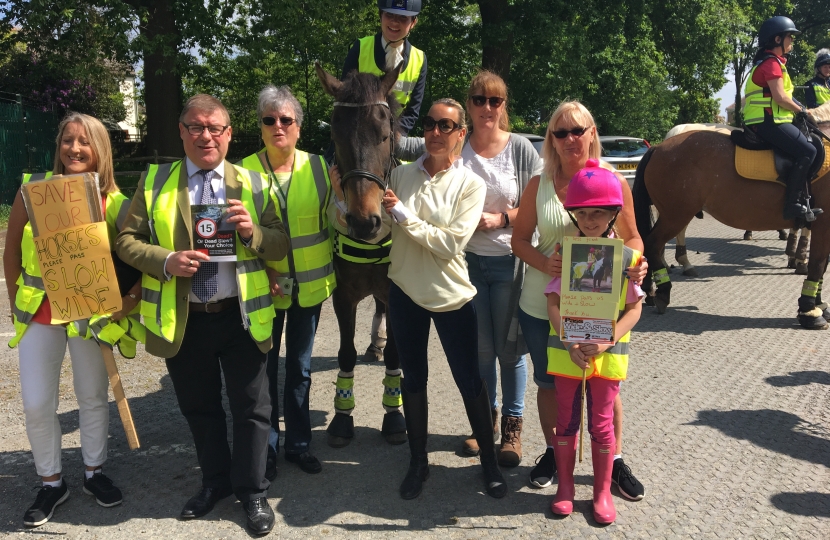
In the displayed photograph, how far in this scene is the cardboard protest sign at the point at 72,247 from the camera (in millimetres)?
3338

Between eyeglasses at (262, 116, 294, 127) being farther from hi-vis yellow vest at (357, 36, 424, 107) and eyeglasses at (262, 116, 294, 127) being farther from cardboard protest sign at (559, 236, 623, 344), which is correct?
cardboard protest sign at (559, 236, 623, 344)

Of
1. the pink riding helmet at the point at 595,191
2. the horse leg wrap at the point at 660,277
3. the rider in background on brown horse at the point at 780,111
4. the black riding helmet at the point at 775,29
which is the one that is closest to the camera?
the pink riding helmet at the point at 595,191

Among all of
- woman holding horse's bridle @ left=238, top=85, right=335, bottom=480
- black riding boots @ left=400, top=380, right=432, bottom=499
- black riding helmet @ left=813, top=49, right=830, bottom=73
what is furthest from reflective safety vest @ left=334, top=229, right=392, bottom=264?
black riding helmet @ left=813, top=49, right=830, bottom=73

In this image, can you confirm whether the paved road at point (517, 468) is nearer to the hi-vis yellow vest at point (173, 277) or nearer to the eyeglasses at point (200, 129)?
the hi-vis yellow vest at point (173, 277)

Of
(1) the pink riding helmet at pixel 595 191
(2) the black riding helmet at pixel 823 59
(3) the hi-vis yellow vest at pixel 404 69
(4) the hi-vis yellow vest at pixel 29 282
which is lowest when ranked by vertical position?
(4) the hi-vis yellow vest at pixel 29 282

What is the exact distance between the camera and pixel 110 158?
12.0 ft

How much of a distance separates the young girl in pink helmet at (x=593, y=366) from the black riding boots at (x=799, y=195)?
4519 mm

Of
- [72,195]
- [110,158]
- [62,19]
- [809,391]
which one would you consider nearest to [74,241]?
[72,195]

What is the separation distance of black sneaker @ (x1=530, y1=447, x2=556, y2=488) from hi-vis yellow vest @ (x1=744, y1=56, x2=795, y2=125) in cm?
496

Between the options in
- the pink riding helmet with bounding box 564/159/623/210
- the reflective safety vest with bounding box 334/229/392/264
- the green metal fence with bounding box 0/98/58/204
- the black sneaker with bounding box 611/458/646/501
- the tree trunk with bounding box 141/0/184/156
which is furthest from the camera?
the green metal fence with bounding box 0/98/58/204

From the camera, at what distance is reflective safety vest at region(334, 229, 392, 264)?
13.7 feet

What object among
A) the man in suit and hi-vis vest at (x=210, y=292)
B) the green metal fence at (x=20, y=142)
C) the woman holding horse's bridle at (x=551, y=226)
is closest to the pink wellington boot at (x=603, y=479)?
the woman holding horse's bridle at (x=551, y=226)

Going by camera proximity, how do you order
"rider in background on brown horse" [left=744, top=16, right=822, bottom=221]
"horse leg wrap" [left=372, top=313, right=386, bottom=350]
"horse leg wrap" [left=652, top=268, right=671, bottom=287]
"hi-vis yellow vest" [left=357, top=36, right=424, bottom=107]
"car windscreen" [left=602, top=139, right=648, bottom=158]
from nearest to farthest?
"hi-vis yellow vest" [left=357, top=36, right=424, bottom=107], "horse leg wrap" [left=372, top=313, right=386, bottom=350], "rider in background on brown horse" [left=744, top=16, right=822, bottom=221], "horse leg wrap" [left=652, top=268, right=671, bottom=287], "car windscreen" [left=602, top=139, right=648, bottom=158]

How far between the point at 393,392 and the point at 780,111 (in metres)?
5.14
